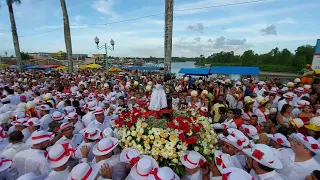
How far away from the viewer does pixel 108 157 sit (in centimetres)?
365

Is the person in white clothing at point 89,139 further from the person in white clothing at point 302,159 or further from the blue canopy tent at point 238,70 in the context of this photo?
the blue canopy tent at point 238,70

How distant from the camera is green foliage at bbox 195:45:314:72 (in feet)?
180

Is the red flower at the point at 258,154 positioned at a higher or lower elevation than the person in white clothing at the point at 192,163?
higher

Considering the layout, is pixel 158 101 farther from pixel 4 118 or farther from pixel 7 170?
pixel 4 118

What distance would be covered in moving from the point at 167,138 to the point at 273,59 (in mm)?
80921

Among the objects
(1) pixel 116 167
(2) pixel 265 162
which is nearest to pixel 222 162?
(2) pixel 265 162

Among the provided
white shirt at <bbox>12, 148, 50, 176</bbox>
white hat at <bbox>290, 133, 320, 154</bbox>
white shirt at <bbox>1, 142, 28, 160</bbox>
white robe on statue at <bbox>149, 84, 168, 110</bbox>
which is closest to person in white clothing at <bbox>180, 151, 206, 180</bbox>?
white robe on statue at <bbox>149, 84, 168, 110</bbox>

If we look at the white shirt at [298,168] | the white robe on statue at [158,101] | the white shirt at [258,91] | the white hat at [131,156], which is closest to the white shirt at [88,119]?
the white robe on statue at [158,101]

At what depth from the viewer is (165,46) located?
36.3 ft

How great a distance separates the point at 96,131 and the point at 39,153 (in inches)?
41.9

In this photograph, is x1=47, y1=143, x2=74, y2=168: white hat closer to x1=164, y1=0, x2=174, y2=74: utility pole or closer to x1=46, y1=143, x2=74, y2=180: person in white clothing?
x1=46, y1=143, x2=74, y2=180: person in white clothing

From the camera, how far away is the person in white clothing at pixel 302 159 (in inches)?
129

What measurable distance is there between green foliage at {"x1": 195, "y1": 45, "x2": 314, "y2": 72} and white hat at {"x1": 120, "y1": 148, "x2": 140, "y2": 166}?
184 feet

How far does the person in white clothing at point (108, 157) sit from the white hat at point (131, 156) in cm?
24
